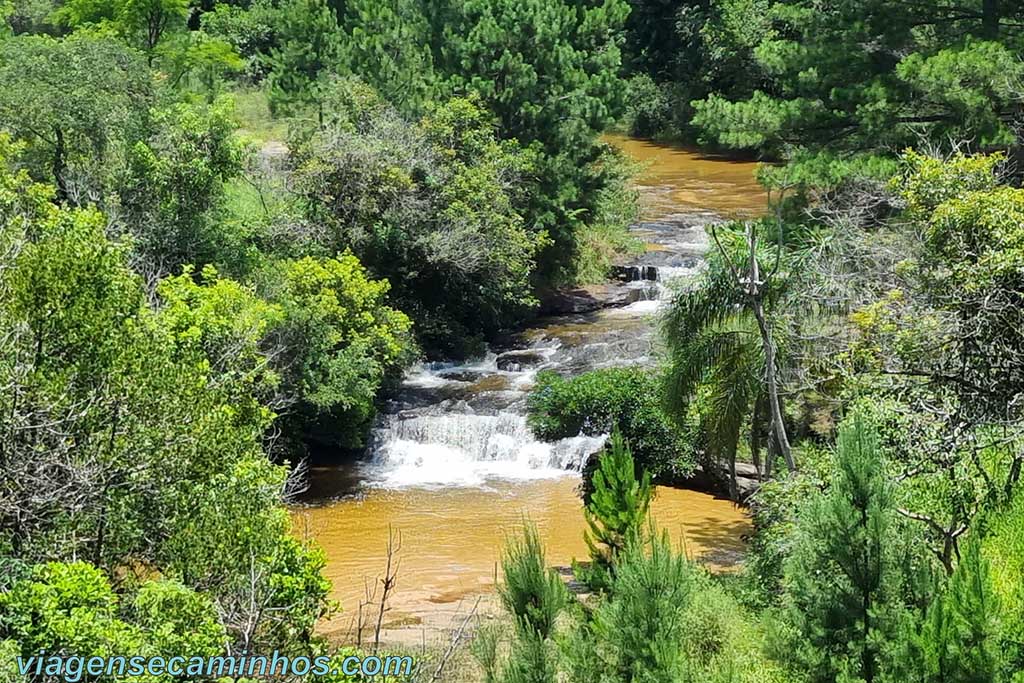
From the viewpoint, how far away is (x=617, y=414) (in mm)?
20641

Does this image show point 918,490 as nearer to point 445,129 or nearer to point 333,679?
point 333,679

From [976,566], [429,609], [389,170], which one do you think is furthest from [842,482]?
[389,170]

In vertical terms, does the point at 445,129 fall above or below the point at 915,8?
below

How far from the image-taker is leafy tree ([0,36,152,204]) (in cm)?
2131

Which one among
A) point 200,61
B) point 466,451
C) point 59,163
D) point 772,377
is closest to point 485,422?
point 466,451

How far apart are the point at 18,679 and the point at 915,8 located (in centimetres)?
2032

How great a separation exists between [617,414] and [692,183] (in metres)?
21.7

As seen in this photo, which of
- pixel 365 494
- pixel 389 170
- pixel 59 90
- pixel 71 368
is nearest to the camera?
pixel 71 368

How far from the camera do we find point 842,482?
8500mm

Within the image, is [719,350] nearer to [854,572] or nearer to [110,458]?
[854,572]

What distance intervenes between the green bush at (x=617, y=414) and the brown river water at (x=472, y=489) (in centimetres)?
36

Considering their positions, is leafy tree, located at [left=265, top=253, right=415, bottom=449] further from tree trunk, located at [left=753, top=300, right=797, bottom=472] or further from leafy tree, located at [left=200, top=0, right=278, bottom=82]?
leafy tree, located at [left=200, top=0, right=278, bottom=82]

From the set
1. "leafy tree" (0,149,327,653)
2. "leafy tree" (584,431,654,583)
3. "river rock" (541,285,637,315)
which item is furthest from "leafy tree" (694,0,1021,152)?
"leafy tree" (0,149,327,653)

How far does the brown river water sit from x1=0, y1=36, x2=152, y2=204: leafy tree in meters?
7.04
